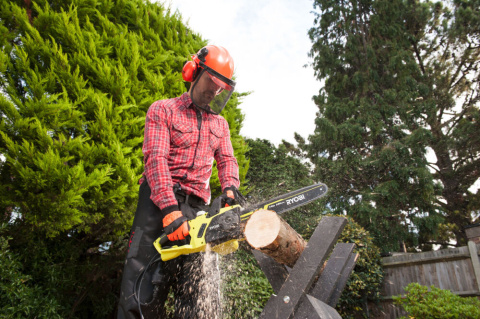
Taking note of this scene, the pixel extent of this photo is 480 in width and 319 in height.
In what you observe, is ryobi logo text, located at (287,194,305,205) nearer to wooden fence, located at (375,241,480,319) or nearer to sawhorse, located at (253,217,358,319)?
sawhorse, located at (253,217,358,319)

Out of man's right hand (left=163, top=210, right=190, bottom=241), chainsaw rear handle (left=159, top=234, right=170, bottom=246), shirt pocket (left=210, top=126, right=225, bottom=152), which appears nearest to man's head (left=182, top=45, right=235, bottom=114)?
shirt pocket (left=210, top=126, right=225, bottom=152)

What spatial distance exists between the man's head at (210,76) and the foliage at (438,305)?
187 inches

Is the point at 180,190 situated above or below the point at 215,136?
below

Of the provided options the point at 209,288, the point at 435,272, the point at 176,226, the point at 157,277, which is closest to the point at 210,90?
the point at 176,226

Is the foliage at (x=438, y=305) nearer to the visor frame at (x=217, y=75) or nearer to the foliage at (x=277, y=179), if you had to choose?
the foliage at (x=277, y=179)

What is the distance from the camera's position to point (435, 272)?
22.5ft

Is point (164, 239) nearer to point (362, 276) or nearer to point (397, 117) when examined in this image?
point (362, 276)

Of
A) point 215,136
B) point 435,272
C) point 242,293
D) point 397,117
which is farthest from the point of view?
point 397,117

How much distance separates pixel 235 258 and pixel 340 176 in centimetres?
916

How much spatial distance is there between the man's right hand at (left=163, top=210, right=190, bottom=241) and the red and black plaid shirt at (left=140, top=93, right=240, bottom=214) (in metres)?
0.06

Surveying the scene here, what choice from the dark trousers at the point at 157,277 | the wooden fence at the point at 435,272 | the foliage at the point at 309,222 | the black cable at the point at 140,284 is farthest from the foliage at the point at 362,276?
the black cable at the point at 140,284

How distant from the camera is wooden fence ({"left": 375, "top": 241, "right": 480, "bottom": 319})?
250 inches

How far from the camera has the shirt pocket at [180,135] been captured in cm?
224

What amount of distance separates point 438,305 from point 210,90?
4.93 m
